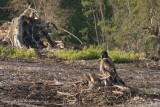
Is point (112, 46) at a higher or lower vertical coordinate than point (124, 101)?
lower

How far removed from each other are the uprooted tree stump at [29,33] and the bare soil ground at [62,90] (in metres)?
8.46

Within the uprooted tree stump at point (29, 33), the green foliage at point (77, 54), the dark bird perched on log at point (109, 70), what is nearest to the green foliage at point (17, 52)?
the green foliage at point (77, 54)

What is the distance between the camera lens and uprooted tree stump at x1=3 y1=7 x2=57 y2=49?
3119cm

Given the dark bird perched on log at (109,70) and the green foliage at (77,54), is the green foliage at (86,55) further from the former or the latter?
the dark bird perched on log at (109,70)

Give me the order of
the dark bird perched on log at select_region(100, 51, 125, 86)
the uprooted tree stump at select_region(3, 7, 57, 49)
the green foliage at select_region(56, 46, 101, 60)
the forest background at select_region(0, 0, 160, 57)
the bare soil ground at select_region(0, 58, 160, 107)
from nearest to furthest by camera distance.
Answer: the bare soil ground at select_region(0, 58, 160, 107) → the dark bird perched on log at select_region(100, 51, 125, 86) → the green foliage at select_region(56, 46, 101, 60) → the uprooted tree stump at select_region(3, 7, 57, 49) → the forest background at select_region(0, 0, 160, 57)

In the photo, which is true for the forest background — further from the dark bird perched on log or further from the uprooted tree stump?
the dark bird perched on log

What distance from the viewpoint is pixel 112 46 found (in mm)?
61250

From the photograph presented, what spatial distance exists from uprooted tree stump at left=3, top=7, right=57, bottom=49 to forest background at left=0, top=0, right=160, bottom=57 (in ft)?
39.3

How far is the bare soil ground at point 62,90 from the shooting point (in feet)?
46.8

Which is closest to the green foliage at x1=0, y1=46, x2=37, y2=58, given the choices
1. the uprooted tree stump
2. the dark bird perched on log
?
the uprooted tree stump

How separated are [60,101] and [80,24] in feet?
187

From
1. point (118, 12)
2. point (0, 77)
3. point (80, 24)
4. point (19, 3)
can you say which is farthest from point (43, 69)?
point (80, 24)

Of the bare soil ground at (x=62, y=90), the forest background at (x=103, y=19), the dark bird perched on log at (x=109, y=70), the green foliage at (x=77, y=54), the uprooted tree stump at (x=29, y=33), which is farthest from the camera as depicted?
the forest background at (x=103, y=19)

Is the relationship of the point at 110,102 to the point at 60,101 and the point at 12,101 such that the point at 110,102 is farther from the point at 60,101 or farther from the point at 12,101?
the point at 12,101
